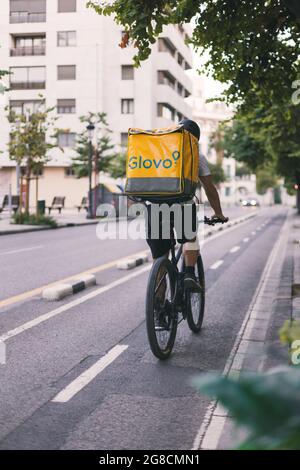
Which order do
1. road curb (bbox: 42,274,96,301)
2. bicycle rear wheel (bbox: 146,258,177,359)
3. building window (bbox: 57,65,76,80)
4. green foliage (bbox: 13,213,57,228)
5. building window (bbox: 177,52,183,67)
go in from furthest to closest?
building window (bbox: 177,52,183,67)
building window (bbox: 57,65,76,80)
green foliage (bbox: 13,213,57,228)
road curb (bbox: 42,274,96,301)
bicycle rear wheel (bbox: 146,258,177,359)

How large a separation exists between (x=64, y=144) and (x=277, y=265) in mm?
46969

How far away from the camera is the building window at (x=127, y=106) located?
58375 millimetres

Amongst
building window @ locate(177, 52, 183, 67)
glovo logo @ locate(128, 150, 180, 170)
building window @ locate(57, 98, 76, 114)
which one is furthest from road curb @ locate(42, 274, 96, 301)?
building window @ locate(177, 52, 183, 67)

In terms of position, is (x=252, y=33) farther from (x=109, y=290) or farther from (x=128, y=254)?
(x=128, y=254)

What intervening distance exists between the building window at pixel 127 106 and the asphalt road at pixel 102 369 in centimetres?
4993

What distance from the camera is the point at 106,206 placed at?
41.1 m

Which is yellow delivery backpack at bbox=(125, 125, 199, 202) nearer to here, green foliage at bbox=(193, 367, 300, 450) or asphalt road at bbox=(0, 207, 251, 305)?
green foliage at bbox=(193, 367, 300, 450)

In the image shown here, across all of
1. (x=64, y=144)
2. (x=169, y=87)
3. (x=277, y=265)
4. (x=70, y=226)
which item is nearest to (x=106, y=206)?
(x=70, y=226)

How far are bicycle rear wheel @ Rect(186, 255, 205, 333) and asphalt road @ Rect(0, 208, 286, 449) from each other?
127mm

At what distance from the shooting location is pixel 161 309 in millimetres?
4984

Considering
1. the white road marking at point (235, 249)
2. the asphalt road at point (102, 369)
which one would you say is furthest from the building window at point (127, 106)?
the asphalt road at point (102, 369)

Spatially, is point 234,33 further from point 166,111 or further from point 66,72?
point 166,111

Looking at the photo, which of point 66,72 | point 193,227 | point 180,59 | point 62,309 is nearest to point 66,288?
point 62,309

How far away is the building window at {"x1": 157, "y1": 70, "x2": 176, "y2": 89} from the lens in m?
61.7
